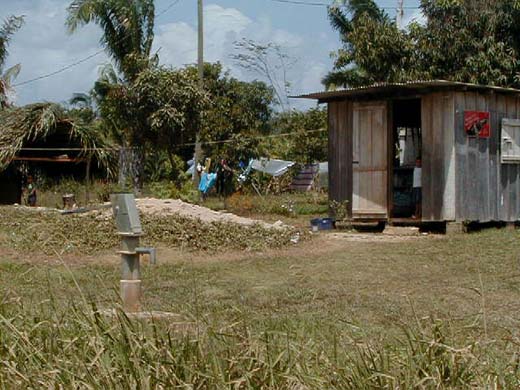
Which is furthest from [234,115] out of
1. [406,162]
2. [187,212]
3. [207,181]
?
[187,212]

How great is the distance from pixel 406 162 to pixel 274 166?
1681cm

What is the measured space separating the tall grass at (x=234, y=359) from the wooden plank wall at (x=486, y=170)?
12.2m

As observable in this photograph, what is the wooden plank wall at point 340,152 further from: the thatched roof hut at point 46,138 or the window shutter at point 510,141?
the thatched roof hut at point 46,138

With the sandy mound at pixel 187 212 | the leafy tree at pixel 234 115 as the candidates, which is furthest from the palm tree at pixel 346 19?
the sandy mound at pixel 187 212

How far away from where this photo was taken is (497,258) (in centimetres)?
1264

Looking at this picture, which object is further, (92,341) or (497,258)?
(497,258)

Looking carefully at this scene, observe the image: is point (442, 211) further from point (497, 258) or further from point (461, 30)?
point (461, 30)

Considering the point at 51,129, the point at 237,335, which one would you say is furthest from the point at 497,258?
the point at 51,129

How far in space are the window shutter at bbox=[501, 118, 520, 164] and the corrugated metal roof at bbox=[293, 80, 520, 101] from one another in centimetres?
58

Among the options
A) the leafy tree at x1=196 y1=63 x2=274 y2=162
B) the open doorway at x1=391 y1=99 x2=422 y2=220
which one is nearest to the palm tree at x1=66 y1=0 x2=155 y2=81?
the leafy tree at x1=196 y1=63 x2=274 y2=162

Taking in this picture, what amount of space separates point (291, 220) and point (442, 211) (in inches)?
190

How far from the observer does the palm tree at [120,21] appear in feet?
103

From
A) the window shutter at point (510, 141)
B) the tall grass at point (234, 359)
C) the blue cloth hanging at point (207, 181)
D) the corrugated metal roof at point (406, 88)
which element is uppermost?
the corrugated metal roof at point (406, 88)

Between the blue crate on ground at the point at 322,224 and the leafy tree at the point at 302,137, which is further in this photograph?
the leafy tree at the point at 302,137
